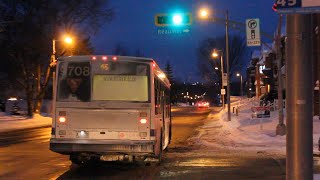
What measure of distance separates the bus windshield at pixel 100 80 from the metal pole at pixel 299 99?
673 centimetres

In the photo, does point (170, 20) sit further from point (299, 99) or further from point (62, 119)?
point (299, 99)

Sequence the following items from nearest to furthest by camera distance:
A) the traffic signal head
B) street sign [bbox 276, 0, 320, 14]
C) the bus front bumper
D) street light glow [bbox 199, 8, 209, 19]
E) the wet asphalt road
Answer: street sign [bbox 276, 0, 320, 14]
the wet asphalt road
the bus front bumper
the traffic signal head
street light glow [bbox 199, 8, 209, 19]

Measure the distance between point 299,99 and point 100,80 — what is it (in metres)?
7.44

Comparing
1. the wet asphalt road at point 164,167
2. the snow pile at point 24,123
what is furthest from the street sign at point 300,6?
the snow pile at point 24,123

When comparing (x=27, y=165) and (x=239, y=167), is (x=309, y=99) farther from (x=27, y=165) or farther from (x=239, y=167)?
(x=27, y=165)

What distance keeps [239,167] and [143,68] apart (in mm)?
3644

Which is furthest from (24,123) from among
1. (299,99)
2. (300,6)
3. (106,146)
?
(300,6)

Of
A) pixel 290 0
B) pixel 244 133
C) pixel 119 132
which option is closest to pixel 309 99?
pixel 290 0

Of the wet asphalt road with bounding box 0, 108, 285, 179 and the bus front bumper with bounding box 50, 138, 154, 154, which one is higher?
the bus front bumper with bounding box 50, 138, 154, 154

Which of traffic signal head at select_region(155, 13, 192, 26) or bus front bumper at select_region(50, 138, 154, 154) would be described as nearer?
bus front bumper at select_region(50, 138, 154, 154)

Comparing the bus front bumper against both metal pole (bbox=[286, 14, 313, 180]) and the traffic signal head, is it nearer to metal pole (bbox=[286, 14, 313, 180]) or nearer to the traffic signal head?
metal pole (bbox=[286, 14, 313, 180])

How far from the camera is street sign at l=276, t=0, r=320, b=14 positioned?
5441 mm

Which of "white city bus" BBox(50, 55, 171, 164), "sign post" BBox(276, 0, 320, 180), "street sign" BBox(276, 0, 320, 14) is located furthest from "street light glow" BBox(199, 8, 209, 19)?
"street sign" BBox(276, 0, 320, 14)

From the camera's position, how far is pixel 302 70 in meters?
5.76
